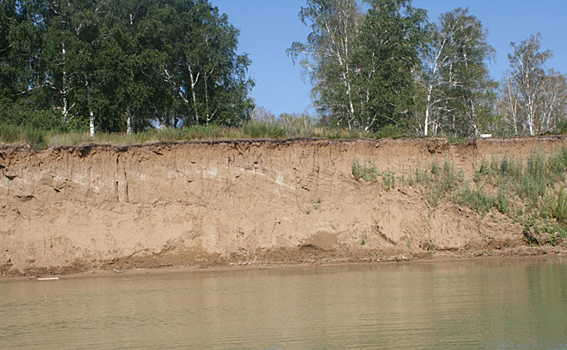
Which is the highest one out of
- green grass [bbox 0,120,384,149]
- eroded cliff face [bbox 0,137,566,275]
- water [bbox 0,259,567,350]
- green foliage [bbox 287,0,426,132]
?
green foliage [bbox 287,0,426,132]

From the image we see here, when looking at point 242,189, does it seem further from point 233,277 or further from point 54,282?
point 54,282

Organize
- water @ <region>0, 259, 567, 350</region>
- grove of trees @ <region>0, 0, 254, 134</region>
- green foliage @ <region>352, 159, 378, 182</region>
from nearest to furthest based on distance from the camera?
1. water @ <region>0, 259, 567, 350</region>
2. green foliage @ <region>352, 159, 378, 182</region>
3. grove of trees @ <region>0, 0, 254, 134</region>

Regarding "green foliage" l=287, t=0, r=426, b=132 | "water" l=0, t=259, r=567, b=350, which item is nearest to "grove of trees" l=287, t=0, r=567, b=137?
"green foliage" l=287, t=0, r=426, b=132

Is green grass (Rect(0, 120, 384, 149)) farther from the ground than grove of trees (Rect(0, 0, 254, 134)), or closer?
closer

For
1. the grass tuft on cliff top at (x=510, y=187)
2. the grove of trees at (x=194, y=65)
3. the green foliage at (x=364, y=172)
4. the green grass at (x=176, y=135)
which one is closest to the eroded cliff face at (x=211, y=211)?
the green foliage at (x=364, y=172)

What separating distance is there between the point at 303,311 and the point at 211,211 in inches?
313

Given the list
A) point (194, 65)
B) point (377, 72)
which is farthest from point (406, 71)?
point (194, 65)

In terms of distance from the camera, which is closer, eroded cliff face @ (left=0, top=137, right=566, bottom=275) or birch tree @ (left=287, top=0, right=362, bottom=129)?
eroded cliff face @ (left=0, top=137, right=566, bottom=275)

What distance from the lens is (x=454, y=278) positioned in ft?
40.9

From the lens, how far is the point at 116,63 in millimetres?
25109

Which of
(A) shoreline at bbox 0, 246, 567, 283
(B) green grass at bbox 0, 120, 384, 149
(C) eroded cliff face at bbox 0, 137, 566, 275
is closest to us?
(A) shoreline at bbox 0, 246, 567, 283

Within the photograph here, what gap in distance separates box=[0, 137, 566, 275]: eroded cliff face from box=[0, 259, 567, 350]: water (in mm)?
2128

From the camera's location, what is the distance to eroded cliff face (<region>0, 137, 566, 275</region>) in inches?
634

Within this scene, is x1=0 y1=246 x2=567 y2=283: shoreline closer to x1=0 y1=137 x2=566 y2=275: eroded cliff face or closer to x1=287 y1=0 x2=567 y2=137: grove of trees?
x1=0 y1=137 x2=566 y2=275: eroded cliff face
